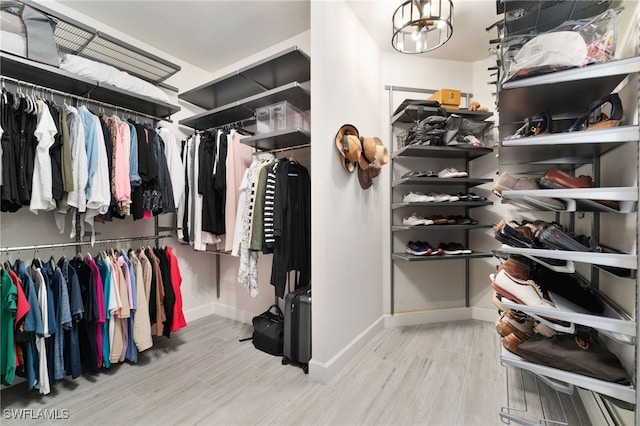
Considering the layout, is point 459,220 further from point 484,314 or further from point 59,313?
point 59,313

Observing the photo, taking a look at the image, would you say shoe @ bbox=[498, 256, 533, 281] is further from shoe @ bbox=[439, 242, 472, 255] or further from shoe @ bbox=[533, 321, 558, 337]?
shoe @ bbox=[439, 242, 472, 255]

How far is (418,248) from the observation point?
238 centimetres

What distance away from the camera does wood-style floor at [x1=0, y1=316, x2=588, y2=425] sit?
4.66 ft

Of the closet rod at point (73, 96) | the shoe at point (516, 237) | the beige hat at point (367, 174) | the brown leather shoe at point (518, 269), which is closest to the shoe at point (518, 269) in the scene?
the brown leather shoe at point (518, 269)

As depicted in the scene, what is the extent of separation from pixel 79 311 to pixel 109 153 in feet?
3.53

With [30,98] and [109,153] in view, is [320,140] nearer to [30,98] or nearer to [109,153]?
[109,153]

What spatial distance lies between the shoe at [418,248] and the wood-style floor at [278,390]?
0.76 m

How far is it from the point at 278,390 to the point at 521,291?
58.1 inches

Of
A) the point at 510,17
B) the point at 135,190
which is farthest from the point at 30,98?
the point at 510,17

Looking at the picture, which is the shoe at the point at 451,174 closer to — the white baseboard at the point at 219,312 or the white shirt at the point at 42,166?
the white baseboard at the point at 219,312

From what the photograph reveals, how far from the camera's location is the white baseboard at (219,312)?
2.70m

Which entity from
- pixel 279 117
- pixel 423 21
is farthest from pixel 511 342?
pixel 279 117

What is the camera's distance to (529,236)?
49.0 inches

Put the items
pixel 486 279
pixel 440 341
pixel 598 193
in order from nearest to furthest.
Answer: pixel 598 193
pixel 440 341
pixel 486 279
